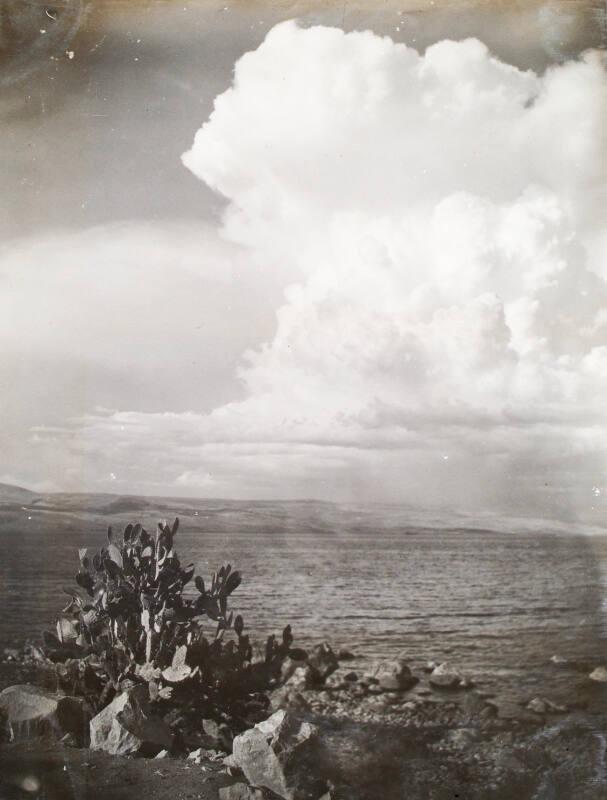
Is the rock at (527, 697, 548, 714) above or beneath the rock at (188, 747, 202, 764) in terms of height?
above

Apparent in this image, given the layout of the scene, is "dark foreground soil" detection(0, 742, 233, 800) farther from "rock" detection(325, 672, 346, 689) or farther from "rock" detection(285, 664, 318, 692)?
"rock" detection(325, 672, 346, 689)

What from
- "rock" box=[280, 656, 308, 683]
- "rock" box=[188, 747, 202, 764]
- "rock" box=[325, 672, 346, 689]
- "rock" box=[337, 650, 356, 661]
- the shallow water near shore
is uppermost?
the shallow water near shore

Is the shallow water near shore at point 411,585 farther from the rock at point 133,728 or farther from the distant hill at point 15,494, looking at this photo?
the rock at point 133,728

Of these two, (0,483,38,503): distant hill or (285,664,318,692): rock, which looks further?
(0,483,38,503): distant hill

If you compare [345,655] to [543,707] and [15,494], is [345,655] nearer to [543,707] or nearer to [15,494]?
[543,707]

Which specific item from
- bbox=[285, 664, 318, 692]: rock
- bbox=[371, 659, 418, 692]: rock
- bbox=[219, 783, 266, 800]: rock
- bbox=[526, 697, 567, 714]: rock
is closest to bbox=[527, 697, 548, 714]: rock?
bbox=[526, 697, 567, 714]: rock

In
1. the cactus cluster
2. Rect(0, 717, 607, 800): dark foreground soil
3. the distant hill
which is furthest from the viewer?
the distant hill
